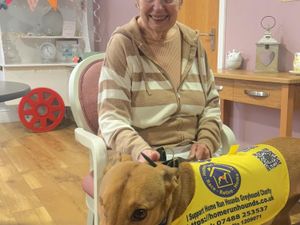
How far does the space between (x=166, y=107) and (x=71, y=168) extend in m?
1.81

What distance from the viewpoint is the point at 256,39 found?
254 cm

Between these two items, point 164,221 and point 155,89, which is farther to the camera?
point 155,89

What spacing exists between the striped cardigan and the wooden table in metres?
0.67

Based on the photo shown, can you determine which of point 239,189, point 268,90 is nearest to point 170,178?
point 239,189

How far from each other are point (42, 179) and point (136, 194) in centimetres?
200

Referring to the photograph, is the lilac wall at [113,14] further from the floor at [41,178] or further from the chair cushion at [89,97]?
the chair cushion at [89,97]

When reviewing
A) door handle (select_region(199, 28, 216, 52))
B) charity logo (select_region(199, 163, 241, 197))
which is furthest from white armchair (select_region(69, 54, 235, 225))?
door handle (select_region(199, 28, 216, 52))

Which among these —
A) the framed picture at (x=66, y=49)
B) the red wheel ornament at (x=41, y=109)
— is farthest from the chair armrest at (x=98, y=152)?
the framed picture at (x=66, y=49)

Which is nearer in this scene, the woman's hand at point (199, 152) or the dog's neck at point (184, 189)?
the dog's neck at point (184, 189)

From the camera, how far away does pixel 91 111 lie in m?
1.45

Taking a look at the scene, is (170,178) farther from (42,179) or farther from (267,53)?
(42,179)

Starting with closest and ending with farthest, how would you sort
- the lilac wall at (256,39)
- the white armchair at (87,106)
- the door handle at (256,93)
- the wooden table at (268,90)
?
the white armchair at (87,106)
the wooden table at (268,90)
the door handle at (256,93)
the lilac wall at (256,39)

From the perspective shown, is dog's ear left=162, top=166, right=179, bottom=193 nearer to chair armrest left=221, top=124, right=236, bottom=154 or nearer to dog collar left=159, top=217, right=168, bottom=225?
dog collar left=159, top=217, right=168, bottom=225

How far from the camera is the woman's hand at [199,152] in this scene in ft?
4.09
